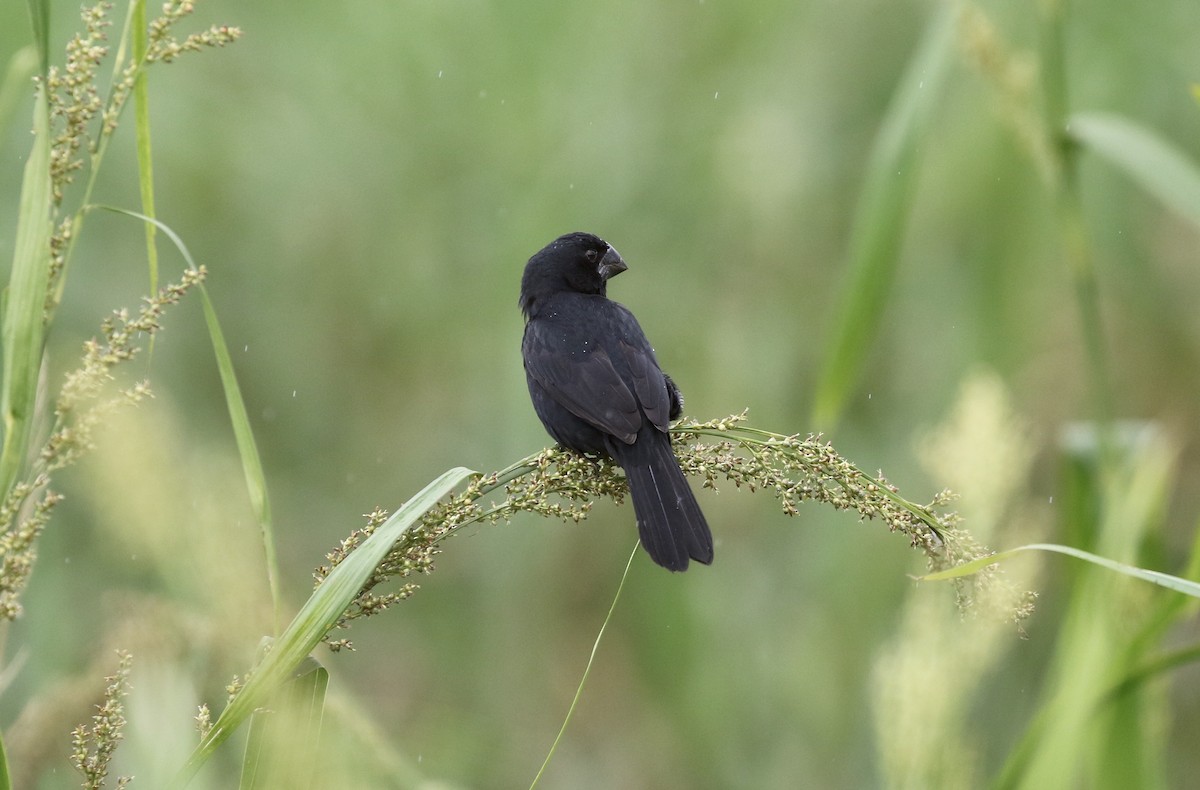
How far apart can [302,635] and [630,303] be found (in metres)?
3.02

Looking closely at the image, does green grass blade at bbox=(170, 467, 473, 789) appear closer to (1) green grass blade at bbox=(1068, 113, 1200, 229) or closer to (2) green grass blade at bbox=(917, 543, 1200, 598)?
(2) green grass blade at bbox=(917, 543, 1200, 598)

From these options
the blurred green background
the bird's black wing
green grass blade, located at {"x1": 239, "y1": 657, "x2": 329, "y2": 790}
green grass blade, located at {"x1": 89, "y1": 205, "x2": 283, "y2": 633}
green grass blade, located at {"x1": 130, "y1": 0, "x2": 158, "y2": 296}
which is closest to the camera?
green grass blade, located at {"x1": 239, "y1": 657, "x2": 329, "y2": 790}

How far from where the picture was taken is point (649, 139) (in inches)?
171

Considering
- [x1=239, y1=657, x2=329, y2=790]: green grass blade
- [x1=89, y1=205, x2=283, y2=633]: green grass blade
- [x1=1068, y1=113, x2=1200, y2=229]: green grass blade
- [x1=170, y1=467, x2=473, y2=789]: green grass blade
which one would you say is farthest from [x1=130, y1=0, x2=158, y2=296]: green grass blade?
[x1=1068, y1=113, x2=1200, y2=229]: green grass blade

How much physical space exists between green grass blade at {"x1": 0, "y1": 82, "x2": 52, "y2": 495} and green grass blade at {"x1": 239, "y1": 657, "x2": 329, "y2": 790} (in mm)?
377

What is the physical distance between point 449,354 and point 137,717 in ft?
9.92

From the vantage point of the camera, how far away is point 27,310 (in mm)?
1385

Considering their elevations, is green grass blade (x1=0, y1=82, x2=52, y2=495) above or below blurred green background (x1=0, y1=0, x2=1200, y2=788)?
below

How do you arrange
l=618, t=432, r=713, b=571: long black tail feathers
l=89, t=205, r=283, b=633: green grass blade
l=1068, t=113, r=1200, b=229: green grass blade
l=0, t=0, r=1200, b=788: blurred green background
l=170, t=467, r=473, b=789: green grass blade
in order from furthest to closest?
l=0, t=0, r=1200, b=788: blurred green background, l=618, t=432, r=713, b=571: long black tail feathers, l=1068, t=113, r=1200, b=229: green grass blade, l=89, t=205, r=283, b=633: green grass blade, l=170, t=467, r=473, b=789: green grass blade

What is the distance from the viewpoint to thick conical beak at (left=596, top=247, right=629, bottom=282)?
361cm

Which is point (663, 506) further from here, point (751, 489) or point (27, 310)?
point (27, 310)

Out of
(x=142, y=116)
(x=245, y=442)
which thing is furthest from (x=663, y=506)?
(x=142, y=116)

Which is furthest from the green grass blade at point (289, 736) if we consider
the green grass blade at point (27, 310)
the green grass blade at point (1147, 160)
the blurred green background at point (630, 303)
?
the blurred green background at point (630, 303)

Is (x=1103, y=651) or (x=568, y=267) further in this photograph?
(x=568, y=267)
